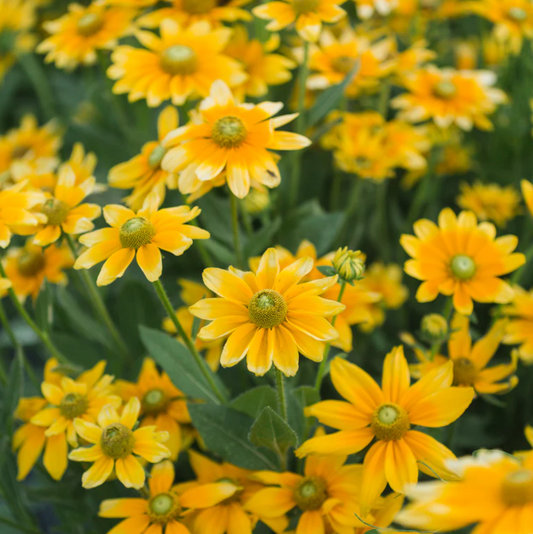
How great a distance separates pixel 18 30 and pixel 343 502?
55.1 inches

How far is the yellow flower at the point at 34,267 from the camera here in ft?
2.79

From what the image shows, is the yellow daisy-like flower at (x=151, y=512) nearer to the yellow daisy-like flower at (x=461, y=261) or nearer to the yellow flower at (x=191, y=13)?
the yellow daisy-like flower at (x=461, y=261)

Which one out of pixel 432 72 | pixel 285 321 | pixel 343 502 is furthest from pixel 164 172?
pixel 432 72

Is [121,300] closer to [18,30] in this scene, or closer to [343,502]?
[343,502]

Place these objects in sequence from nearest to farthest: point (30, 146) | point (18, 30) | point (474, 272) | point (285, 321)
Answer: point (285, 321) < point (474, 272) < point (30, 146) < point (18, 30)

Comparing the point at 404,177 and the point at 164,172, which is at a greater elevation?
the point at 164,172

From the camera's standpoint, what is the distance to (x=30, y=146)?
3.95 ft

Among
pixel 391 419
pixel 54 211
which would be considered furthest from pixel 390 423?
pixel 54 211

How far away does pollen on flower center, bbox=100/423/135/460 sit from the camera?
57 cm

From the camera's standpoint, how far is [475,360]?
0.73 metres


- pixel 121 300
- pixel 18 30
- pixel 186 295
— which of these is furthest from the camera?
pixel 18 30

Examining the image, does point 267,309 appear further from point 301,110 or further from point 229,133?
point 301,110

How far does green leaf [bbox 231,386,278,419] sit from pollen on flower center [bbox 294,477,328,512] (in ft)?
0.29

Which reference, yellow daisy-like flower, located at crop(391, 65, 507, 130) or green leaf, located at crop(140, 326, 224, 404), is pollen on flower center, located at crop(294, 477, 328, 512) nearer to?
green leaf, located at crop(140, 326, 224, 404)
